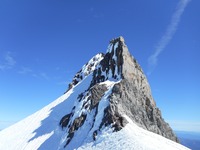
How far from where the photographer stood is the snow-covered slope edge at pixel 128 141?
33062 millimetres

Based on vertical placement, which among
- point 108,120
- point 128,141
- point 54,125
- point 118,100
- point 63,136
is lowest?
point 128,141

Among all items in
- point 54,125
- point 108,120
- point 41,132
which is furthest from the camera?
point 54,125

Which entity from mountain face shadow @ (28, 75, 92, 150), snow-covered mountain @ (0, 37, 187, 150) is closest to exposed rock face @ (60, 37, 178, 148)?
snow-covered mountain @ (0, 37, 187, 150)

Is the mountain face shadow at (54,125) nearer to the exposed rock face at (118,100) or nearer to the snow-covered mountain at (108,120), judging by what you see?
the snow-covered mountain at (108,120)

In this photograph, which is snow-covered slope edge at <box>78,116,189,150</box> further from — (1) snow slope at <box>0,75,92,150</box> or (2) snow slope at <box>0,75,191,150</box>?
(1) snow slope at <box>0,75,92,150</box>

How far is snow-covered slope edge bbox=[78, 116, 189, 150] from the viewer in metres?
33.1

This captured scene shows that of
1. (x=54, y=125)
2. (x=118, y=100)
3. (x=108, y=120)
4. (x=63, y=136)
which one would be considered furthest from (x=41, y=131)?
(x=108, y=120)

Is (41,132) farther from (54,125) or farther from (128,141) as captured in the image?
(128,141)

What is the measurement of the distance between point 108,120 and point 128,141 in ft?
22.5

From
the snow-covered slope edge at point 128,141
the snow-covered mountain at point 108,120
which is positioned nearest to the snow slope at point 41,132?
the snow-covered mountain at point 108,120

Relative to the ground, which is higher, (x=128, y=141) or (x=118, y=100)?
(x=118, y=100)

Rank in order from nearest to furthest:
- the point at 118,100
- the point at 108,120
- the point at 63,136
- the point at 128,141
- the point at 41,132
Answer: the point at 128,141 → the point at 108,120 → the point at 118,100 → the point at 63,136 → the point at 41,132

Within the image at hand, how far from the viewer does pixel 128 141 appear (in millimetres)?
34438

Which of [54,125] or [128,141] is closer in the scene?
[128,141]
